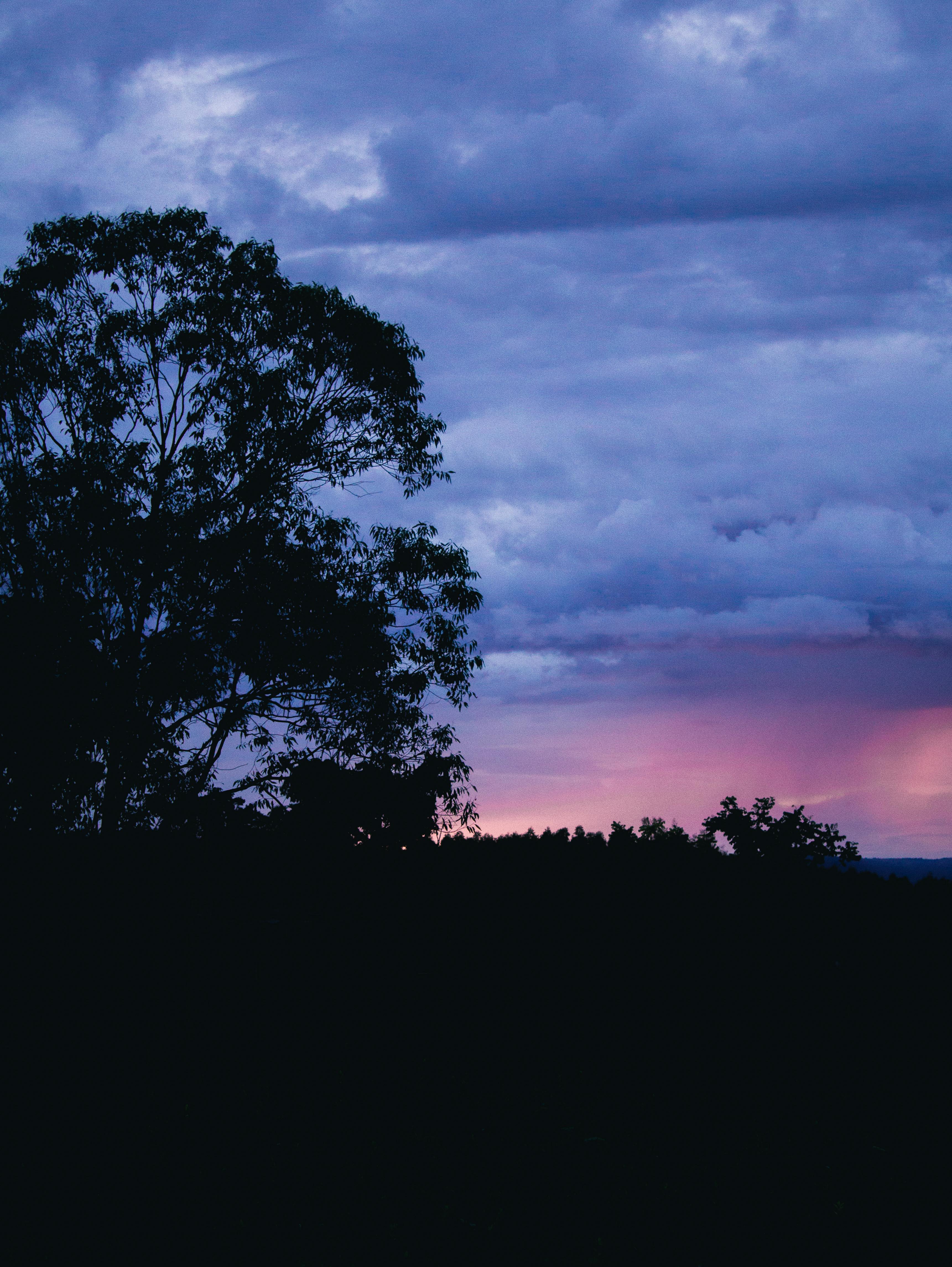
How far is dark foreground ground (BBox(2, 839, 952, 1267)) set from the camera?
7.11m

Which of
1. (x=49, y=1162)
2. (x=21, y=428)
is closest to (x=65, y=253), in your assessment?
(x=21, y=428)

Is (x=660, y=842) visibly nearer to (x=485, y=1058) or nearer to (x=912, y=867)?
(x=485, y=1058)

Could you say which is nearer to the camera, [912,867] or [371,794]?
[371,794]

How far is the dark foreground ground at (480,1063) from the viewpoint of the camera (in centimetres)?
711

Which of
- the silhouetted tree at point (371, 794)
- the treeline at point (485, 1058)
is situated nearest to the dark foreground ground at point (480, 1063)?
the treeline at point (485, 1058)

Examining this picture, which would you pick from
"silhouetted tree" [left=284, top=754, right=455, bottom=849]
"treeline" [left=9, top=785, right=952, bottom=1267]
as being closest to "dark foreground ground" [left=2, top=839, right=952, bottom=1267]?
"treeline" [left=9, top=785, right=952, bottom=1267]

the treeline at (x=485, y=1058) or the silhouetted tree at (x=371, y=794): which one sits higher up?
the silhouetted tree at (x=371, y=794)

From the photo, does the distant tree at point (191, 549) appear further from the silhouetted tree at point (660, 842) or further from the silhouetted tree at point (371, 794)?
the silhouetted tree at point (660, 842)

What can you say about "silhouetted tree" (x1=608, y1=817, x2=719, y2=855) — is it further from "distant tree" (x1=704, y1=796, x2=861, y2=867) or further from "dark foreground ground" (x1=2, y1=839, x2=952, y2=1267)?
"distant tree" (x1=704, y1=796, x2=861, y2=867)

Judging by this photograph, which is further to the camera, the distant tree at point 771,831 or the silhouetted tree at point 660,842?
the distant tree at point 771,831

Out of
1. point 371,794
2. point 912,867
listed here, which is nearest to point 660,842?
point 371,794

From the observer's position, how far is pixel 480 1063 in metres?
9.03

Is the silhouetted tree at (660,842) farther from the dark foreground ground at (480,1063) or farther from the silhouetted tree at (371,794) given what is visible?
the silhouetted tree at (371,794)

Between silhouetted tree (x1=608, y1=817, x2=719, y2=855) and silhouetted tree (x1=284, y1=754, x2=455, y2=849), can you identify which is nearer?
silhouetted tree (x1=608, y1=817, x2=719, y2=855)
